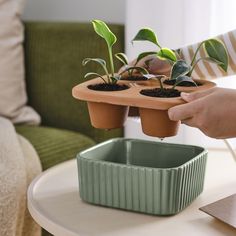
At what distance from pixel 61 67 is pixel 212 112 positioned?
1040 millimetres

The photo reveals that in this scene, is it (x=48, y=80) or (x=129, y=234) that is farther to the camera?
(x=48, y=80)

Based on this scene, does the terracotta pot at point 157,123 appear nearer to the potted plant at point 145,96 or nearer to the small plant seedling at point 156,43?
the potted plant at point 145,96

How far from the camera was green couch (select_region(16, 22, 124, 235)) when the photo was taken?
1774 millimetres

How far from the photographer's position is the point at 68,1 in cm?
200

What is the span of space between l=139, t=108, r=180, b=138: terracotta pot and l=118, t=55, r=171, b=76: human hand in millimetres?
179

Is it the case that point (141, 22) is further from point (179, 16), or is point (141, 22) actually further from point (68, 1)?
point (68, 1)

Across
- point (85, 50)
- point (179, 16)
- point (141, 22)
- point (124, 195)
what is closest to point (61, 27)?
point (85, 50)

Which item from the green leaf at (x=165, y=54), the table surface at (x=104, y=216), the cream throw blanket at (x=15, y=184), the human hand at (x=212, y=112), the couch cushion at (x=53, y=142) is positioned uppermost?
the green leaf at (x=165, y=54)

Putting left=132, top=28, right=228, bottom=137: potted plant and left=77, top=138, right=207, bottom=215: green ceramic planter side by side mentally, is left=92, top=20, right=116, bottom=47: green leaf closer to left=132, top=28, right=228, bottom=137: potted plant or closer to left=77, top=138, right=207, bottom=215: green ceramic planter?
left=132, top=28, right=228, bottom=137: potted plant

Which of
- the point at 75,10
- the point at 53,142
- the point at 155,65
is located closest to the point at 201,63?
the point at 155,65

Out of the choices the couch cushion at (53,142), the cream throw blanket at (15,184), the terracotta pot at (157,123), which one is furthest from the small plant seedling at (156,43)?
the couch cushion at (53,142)

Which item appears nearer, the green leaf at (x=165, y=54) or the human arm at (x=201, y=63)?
the green leaf at (x=165, y=54)

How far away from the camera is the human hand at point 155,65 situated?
1078 millimetres

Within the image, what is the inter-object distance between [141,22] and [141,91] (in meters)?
0.79
